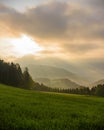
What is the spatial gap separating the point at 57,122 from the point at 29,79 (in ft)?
515

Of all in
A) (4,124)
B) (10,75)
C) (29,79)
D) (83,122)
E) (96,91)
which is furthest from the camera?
(96,91)

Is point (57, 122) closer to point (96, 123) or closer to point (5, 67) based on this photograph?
point (96, 123)

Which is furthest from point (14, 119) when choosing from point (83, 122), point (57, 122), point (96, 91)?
point (96, 91)

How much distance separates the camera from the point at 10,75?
16138cm

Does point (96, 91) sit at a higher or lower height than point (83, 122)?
higher

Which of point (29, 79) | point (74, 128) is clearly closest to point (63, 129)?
point (74, 128)

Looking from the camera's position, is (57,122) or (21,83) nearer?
(57,122)

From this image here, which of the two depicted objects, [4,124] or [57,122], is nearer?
[4,124]

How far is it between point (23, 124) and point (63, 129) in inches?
100

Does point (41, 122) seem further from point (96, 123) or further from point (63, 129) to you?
point (96, 123)

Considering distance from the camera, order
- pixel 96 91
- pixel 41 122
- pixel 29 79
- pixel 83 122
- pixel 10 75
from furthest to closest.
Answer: pixel 96 91, pixel 29 79, pixel 10 75, pixel 83 122, pixel 41 122

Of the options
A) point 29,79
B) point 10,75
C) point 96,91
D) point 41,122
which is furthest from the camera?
point 96,91

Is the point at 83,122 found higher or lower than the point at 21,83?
lower

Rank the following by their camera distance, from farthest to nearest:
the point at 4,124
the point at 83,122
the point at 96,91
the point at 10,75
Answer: the point at 96,91 → the point at 10,75 → the point at 83,122 → the point at 4,124
